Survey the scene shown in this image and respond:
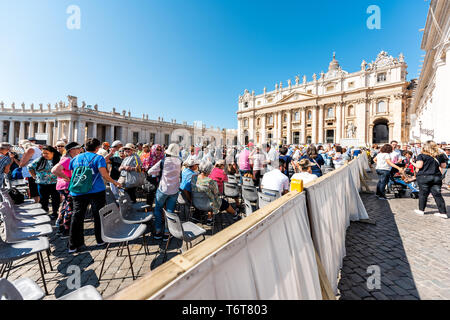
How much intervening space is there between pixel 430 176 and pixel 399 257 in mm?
3023

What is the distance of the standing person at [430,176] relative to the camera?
454 cm

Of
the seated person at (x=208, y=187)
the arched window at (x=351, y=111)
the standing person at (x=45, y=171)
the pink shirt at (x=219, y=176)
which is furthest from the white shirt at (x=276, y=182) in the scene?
the arched window at (x=351, y=111)

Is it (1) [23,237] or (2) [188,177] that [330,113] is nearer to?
(2) [188,177]

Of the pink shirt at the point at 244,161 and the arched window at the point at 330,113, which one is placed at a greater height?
the arched window at the point at 330,113

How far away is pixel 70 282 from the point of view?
2.58 metres

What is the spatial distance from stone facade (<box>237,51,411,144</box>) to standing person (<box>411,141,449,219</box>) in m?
32.2

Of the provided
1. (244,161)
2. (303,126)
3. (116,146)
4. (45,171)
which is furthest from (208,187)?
(303,126)

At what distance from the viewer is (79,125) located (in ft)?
111

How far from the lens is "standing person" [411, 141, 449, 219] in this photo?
4.54m

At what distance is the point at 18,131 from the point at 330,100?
237 feet

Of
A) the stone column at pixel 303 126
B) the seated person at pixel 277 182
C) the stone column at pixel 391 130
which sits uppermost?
the stone column at pixel 303 126

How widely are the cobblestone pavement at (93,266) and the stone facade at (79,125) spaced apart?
1107 inches

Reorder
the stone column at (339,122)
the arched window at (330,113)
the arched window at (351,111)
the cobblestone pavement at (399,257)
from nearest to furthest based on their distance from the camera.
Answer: the cobblestone pavement at (399,257), the arched window at (351,111), the stone column at (339,122), the arched window at (330,113)

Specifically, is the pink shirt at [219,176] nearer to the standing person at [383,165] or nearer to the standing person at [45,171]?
the standing person at [45,171]
